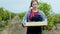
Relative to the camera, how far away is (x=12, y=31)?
9.85 metres

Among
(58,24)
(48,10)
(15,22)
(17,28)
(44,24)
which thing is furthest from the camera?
(58,24)

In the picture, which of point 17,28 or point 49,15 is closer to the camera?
point 17,28

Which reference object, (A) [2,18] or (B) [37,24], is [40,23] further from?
(A) [2,18]

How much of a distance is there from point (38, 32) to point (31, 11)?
36cm

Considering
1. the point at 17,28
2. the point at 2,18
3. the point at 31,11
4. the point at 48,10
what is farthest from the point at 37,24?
the point at 2,18

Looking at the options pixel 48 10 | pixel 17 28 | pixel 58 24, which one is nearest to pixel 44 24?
pixel 17 28

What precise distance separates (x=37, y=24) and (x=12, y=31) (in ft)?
21.7

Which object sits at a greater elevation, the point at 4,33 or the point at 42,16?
the point at 42,16

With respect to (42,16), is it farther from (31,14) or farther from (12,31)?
(12,31)

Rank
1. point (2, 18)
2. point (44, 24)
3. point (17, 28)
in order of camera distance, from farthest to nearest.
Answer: point (2, 18), point (17, 28), point (44, 24)

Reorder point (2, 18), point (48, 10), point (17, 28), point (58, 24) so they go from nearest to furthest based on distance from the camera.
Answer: point (17, 28), point (48, 10), point (58, 24), point (2, 18)

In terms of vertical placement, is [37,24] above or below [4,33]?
above

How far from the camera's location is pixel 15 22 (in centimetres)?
1050

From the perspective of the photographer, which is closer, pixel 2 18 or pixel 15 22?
pixel 15 22
